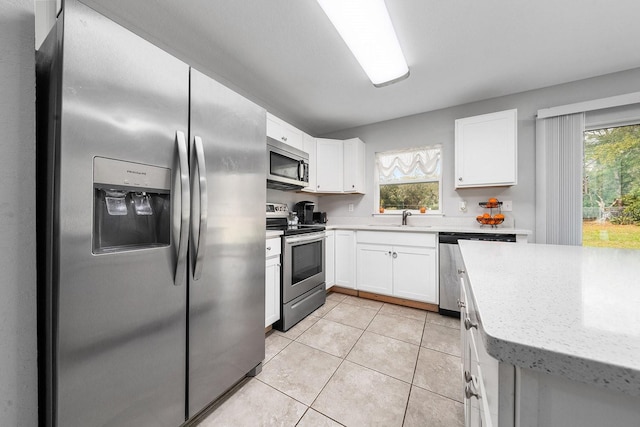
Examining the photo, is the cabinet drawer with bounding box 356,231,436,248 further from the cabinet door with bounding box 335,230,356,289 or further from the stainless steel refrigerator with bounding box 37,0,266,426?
the stainless steel refrigerator with bounding box 37,0,266,426

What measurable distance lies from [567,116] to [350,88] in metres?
2.19

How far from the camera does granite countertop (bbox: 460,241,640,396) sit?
289 millimetres

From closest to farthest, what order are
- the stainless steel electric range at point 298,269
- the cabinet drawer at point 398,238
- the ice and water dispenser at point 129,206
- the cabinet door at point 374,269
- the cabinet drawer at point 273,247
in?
1. the ice and water dispenser at point 129,206
2. the cabinet drawer at point 273,247
3. the stainless steel electric range at point 298,269
4. the cabinet drawer at point 398,238
5. the cabinet door at point 374,269

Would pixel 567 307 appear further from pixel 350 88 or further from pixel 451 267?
pixel 350 88

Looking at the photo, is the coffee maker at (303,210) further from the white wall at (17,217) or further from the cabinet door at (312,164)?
the white wall at (17,217)

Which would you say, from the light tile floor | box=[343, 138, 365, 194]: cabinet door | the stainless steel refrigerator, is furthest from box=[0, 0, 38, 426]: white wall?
box=[343, 138, 365, 194]: cabinet door

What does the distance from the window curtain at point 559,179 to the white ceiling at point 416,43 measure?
48 centimetres

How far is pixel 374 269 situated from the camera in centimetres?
287

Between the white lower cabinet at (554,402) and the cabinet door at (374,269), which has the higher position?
the white lower cabinet at (554,402)

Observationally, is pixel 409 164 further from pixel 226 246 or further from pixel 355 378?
pixel 226 246

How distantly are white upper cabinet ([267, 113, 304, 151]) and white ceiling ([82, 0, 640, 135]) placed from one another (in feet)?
1.23

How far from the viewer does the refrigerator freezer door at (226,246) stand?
118 cm

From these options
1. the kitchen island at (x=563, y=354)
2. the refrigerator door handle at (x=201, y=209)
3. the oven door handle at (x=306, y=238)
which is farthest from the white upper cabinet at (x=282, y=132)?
the kitchen island at (x=563, y=354)

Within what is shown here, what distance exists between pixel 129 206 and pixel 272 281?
1.25 metres
